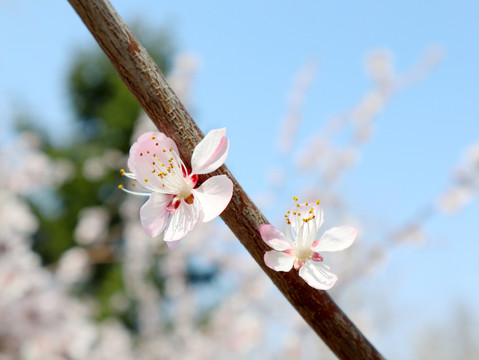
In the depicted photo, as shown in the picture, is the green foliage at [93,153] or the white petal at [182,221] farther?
the green foliage at [93,153]

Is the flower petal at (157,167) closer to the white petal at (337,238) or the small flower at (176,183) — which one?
the small flower at (176,183)

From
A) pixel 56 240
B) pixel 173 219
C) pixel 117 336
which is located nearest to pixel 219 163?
pixel 173 219

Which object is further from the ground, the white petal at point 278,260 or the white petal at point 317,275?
the white petal at point 278,260

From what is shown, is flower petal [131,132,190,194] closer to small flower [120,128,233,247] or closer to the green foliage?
small flower [120,128,233,247]

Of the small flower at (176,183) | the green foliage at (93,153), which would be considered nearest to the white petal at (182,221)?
the small flower at (176,183)

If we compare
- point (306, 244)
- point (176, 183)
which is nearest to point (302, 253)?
point (306, 244)

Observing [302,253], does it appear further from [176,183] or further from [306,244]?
[176,183]

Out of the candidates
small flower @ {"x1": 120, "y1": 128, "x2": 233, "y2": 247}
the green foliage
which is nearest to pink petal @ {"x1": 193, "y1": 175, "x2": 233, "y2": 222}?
small flower @ {"x1": 120, "y1": 128, "x2": 233, "y2": 247}
